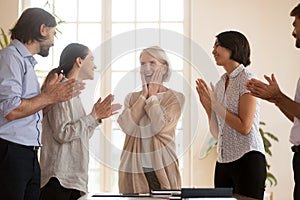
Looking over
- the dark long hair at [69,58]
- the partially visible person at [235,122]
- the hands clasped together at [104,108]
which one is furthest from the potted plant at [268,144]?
the dark long hair at [69,58]

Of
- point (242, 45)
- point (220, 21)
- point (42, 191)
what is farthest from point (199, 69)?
point (220, 21)

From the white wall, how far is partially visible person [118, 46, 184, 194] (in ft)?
8.41

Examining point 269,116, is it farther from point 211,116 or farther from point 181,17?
point 211,116

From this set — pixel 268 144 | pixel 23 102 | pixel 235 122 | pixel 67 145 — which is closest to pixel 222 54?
pixel 235 122

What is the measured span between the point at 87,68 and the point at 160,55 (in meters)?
0.41

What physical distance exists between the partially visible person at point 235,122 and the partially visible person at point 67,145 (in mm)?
536

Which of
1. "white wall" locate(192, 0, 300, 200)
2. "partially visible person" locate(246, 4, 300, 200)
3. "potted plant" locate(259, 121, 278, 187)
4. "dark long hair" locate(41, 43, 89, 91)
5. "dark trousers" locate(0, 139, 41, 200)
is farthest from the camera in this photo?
"white wall" locate(192, 0, 300, 200)

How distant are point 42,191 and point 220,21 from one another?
319 centimetres

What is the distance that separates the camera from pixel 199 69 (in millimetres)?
3227

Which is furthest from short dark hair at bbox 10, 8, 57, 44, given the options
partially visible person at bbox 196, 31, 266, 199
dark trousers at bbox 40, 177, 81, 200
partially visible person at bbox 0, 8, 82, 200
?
partially visible person at bbox 196, 31, 266, 199

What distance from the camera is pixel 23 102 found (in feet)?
8.48

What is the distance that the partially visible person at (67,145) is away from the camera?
2871 mm

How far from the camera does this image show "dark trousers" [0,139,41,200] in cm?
255

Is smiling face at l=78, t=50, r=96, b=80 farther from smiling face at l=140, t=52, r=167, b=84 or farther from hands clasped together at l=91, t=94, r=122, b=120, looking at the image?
smiling face at l=140, t=52, r=167, b=84
